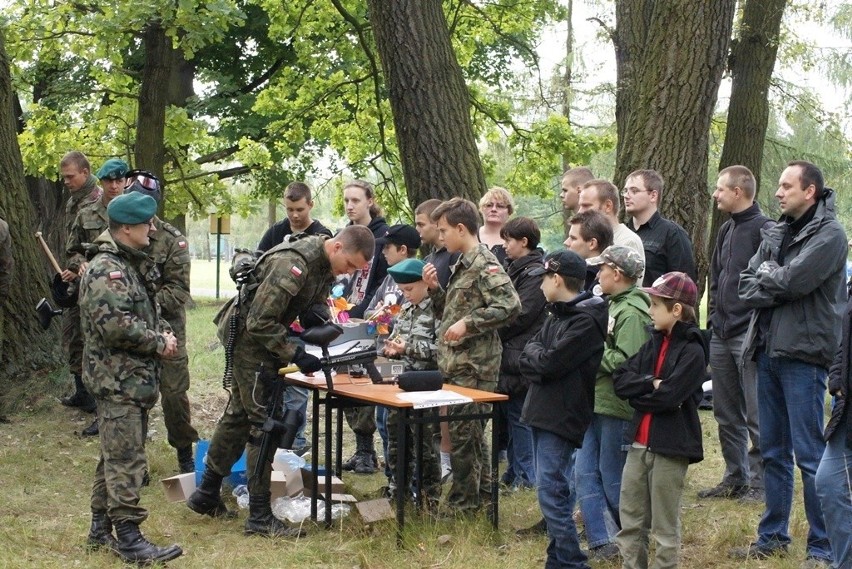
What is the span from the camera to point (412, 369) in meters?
6.64

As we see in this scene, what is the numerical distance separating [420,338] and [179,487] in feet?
6.37

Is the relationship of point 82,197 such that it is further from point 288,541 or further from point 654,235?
point 654,235

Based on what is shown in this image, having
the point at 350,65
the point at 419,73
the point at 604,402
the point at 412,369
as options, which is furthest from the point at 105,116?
the point at 604,402

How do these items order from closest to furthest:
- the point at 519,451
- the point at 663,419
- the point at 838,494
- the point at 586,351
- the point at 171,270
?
1. the point at 838,494
2. the point at 663,419
3. the point at 586,351
4. the point at 519,451
5. the point at 171,270

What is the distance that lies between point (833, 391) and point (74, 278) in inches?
224

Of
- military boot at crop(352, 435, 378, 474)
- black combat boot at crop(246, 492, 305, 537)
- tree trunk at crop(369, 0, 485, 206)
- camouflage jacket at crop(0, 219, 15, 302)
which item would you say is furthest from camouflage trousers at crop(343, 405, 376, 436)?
camouflage jacket at crop(0, 219, 15, 302)

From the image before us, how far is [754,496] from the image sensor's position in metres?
6.84

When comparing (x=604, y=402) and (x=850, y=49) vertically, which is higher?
(x=850, y=49)

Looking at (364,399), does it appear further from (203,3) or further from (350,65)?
(350,65)

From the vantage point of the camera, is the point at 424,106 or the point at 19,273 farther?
the point at 19,273

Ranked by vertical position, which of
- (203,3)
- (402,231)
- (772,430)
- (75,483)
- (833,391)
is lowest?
(75,483)

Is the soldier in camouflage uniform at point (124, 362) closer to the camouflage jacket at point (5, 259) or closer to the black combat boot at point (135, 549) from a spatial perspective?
the black combat boot at point (135, 549)

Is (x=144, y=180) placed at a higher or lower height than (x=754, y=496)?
higher

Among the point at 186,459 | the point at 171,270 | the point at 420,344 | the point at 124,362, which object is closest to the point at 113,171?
the point at 171,270
